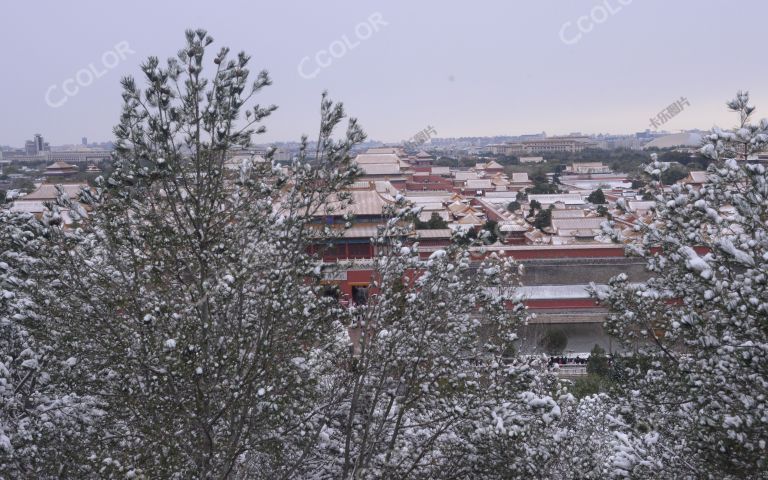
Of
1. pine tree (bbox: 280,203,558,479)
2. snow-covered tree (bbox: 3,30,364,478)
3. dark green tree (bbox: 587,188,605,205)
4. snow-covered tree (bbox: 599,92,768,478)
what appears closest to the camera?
snow-covered tree (bbox: 599,92,768,478)

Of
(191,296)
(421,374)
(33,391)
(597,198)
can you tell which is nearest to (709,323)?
(421,374)

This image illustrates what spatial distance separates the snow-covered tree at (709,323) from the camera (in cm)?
202

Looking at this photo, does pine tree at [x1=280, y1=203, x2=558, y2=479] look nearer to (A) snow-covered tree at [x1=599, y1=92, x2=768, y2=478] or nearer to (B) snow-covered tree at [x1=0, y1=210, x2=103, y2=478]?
(A) snow-covered tree at [x1=599, y1=92, x2=768, y2=478]

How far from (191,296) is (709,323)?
2351 millimetres

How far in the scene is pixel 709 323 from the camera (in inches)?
101

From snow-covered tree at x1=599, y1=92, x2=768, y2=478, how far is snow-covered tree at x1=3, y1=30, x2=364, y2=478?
5.06 ft

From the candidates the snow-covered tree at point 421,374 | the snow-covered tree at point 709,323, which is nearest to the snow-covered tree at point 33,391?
the snow-covered tree at point 421,374

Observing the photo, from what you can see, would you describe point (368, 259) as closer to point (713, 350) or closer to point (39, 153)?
point (713, 350)

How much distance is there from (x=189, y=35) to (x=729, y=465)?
2.90m

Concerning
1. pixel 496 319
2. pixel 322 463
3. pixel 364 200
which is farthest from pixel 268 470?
pixel 364 200

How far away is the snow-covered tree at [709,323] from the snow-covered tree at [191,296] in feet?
5.06

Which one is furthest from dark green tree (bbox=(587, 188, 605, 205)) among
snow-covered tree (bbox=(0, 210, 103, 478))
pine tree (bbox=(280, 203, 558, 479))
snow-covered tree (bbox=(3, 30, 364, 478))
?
snow-covered tree (bbox=(0, 210, 103, 478))

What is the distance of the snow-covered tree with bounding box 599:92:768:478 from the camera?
202 cm

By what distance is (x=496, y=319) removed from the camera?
3.62 metres
